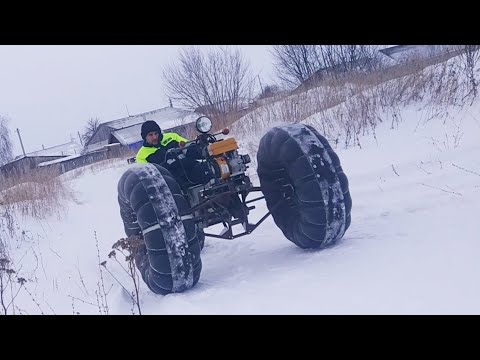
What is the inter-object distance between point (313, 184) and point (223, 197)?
2.95ft

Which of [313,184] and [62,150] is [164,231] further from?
[62,150]

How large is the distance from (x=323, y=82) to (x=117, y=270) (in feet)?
28.7

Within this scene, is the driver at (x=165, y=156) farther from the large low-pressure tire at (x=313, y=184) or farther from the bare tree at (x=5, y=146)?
the bare tree at (x=5, y=146)

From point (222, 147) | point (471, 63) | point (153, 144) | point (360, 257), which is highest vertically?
point (471, 63)

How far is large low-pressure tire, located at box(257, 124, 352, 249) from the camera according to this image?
4.12 meters

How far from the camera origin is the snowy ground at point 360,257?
287cm

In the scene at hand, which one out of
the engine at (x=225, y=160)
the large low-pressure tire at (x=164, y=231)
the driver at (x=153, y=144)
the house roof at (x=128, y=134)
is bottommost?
the large low-pressure tire at (x=164, y=231)

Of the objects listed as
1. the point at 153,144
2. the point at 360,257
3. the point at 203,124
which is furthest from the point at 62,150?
the point at 360,257

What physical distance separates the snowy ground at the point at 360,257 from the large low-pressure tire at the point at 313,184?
0.62 ft

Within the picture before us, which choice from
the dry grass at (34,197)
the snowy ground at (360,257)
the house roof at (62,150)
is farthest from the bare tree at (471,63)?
the house roof at (62,150)

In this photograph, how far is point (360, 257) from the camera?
3764 mm
